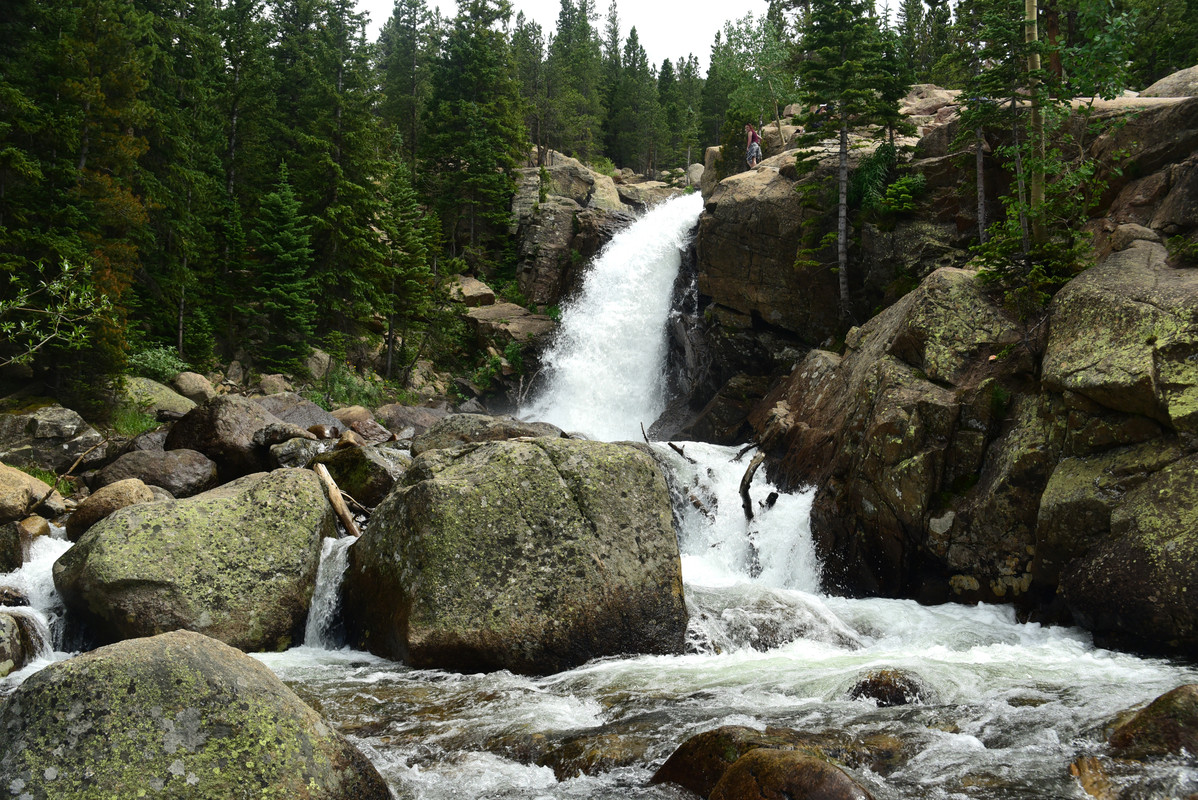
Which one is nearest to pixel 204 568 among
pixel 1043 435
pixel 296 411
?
pixel 296 411

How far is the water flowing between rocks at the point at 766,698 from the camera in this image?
213 inches

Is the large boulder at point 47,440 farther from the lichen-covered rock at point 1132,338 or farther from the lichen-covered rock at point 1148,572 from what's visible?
the lichen-covered rock at point 1132,338

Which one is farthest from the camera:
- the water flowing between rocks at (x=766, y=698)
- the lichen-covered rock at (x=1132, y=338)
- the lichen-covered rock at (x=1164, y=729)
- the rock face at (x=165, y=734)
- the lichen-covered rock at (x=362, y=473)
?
the lichen-covered rock at (x=362, y=473)

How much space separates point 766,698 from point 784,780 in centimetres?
319

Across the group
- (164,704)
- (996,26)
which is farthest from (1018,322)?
(164,704)

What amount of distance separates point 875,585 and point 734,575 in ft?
9.01

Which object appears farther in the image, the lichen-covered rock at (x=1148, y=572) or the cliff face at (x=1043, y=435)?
the cliff face at (x=1043, y=435)

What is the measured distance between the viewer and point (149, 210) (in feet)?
72.6

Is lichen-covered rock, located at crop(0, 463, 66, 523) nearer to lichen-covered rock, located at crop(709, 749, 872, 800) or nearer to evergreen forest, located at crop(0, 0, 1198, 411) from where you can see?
evergreen forest, located at crop(0, 0, 1198, 411)

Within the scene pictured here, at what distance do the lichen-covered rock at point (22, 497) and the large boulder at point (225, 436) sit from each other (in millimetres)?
2646

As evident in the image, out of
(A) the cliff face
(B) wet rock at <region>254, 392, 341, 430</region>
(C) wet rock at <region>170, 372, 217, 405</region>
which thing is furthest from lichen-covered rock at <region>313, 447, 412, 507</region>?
(C) wet rock at <region>170, 372, 217, 405</region>

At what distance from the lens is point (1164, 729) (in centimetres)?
497

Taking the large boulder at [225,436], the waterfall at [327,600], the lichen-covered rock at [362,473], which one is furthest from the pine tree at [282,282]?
the waterfall at [327,600]

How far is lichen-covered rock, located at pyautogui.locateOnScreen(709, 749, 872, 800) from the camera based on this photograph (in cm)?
420
